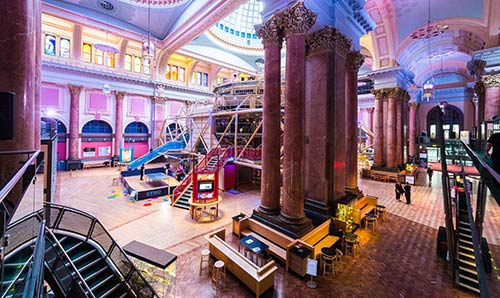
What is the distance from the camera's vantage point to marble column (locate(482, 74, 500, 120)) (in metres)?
10.2

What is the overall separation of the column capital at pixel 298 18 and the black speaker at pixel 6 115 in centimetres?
570

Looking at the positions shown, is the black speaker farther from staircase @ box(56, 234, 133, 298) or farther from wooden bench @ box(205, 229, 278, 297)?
wooden bench @ box(205, 229, 278, 297)

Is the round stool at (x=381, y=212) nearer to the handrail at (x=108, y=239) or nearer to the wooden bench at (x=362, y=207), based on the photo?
the wooden bench at (x=362, y=207)

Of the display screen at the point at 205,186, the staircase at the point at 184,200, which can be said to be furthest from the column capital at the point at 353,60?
the staircase at the point at 184,200

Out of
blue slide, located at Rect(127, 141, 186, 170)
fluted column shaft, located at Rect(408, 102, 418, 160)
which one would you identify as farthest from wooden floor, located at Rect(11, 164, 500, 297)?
fluted column shaft, located at Rect(408, 102, 418, 160)

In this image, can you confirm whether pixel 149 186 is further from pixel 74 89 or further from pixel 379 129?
pixel 379 129

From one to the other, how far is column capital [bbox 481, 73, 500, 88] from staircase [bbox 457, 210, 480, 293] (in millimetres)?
8575

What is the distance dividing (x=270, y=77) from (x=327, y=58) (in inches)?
78.3

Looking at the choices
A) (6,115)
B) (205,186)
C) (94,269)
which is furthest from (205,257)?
(6,115)

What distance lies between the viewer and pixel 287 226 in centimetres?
579

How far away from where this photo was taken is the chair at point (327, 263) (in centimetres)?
513

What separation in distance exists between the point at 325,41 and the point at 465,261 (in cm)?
675

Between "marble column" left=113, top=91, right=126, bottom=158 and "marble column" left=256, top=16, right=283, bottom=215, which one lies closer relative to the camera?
"marble column" left=256, top=16, right=283, bottom=215

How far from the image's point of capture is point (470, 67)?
11.7 metres
